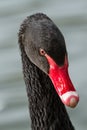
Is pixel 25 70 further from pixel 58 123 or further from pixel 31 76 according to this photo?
pixel 58 123

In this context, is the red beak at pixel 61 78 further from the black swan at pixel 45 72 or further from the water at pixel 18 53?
the water at pixel 18 53

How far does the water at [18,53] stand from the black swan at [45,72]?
70 cm

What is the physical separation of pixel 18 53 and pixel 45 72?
1.78m

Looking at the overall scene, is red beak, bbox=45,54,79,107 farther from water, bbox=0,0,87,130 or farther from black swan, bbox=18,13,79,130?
water, bbox=0,0,87,130

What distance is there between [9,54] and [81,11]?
0.87 m

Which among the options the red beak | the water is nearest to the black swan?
the red beak

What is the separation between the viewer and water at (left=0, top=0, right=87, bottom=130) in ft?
16.3

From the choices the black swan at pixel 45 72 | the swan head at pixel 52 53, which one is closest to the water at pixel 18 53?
the black swan at pixel 45 72

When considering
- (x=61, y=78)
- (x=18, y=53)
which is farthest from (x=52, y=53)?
(x=18, y=53)

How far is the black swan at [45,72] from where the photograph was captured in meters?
3.57

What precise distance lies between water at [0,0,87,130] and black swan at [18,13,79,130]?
2.29ft

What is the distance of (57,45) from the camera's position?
11.7ft

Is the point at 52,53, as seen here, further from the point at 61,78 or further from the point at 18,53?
the point at 18,53

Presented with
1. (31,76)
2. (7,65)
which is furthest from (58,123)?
(7,65)
